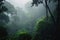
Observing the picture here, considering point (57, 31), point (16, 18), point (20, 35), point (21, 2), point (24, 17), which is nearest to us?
point (57, 31)

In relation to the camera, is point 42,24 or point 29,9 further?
point 29,9

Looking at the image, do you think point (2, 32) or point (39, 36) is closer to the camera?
point (2, 32)

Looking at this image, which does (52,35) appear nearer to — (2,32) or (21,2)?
(2,32)

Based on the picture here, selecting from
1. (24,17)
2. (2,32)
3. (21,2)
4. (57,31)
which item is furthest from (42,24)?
(21,2)

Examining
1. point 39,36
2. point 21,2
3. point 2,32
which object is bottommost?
point 39,36

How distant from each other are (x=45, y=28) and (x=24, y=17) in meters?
26.2

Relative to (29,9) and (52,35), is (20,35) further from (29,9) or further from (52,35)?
(29,9)

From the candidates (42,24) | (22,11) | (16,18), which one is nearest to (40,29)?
(42,24)

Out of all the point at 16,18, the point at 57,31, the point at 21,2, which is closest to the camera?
the point at 57,31

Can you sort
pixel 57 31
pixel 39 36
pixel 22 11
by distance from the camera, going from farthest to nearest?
pixel 22 11 → pixel 39 36 → pixel 57 31

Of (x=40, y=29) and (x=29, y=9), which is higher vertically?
(x=29, y=9)

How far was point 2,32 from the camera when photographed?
50.8 feet

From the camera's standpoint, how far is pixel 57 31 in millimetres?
16578

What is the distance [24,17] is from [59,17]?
28.6 meters
